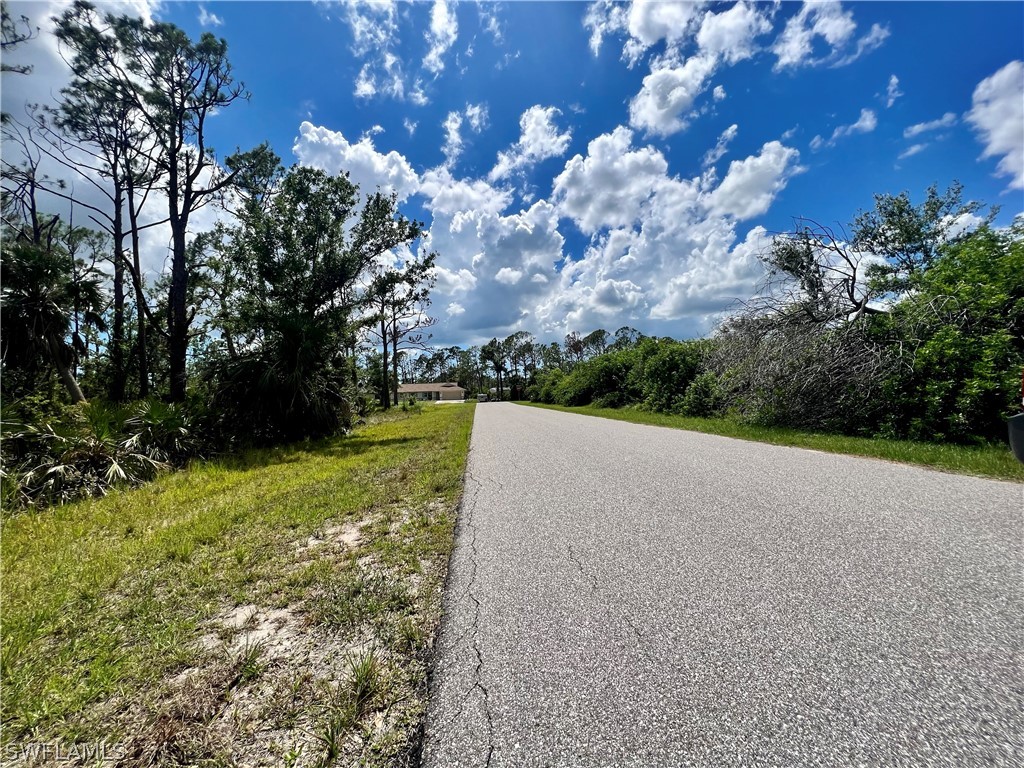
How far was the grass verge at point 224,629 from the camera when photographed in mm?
1474

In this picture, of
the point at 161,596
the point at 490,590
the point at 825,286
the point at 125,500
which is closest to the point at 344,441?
the point at 125,500

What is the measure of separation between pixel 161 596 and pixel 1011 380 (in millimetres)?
10868

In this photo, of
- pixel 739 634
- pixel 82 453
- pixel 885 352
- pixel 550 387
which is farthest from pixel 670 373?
pixel 550 387

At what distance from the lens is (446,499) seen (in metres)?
4.65

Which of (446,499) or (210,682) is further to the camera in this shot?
(446,499)

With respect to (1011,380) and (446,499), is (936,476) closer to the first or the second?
(1011,380)

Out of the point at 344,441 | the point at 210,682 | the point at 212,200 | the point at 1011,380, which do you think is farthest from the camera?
the point at 212,200

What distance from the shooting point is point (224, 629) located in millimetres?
2148

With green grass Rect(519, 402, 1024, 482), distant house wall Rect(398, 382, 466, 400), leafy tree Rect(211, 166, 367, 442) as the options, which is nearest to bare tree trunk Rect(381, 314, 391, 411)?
leafy tree Rect(211, 166, 367, 442)

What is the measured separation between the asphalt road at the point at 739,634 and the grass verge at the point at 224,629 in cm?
30

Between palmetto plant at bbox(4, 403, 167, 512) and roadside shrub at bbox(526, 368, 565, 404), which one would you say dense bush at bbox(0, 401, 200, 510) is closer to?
palmetto plant at bbox(4, 403, 167, 512)

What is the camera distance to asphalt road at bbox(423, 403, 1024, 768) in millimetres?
1359

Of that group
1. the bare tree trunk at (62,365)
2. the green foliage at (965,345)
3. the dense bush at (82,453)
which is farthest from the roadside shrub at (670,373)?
the bare tree trunk at (62,365)

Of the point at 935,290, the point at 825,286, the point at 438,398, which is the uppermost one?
the point at 825,286
